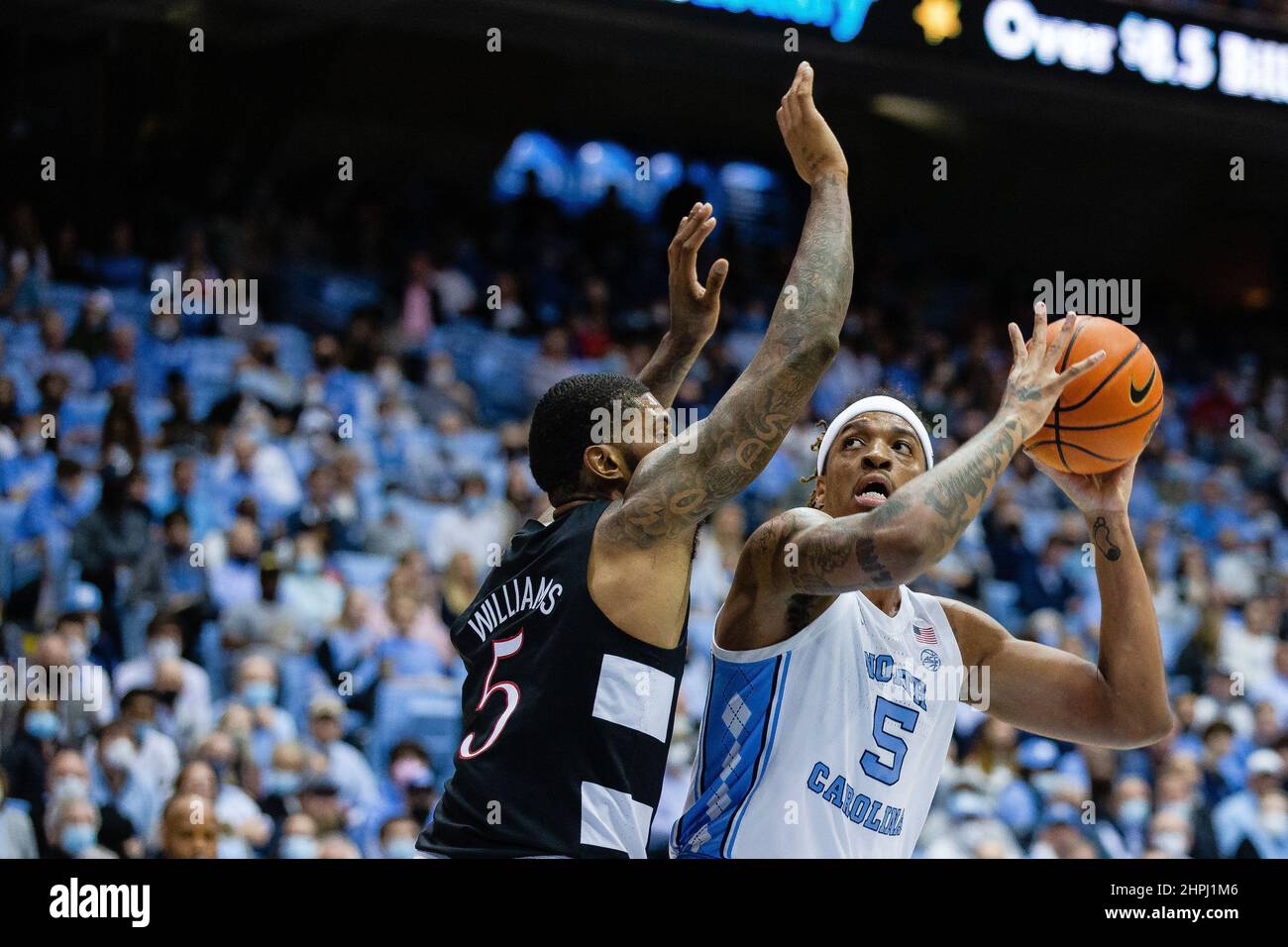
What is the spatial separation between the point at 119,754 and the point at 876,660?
4621 millimetres

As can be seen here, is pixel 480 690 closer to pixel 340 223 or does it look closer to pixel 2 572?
pixel 2 572

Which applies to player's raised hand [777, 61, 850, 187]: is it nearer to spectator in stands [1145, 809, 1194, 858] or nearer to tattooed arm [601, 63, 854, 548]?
tattooed arm [601, 63, 854, 548]

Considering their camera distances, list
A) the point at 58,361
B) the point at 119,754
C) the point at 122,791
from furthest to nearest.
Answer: the point at 58,361 → the point at 119,754 → the point at 122,791

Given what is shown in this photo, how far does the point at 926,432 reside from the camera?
405cm

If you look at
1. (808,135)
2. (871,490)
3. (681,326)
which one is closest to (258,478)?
(681,326)

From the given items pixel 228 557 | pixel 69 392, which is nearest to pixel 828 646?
pixel 228 557

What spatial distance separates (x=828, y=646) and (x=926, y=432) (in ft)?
2.26

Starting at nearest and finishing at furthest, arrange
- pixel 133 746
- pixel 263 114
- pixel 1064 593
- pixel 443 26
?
pixel 133 746, pixel 1064 593, pixel 443 26, pixel 263 114

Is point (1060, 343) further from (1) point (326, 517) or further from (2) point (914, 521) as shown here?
(1) point (326, 517)

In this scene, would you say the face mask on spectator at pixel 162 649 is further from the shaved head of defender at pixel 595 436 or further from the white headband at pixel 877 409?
the shaved head of defender at pixel 595 436

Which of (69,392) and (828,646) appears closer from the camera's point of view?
(828,646)

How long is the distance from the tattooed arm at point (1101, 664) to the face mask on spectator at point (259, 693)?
468cm

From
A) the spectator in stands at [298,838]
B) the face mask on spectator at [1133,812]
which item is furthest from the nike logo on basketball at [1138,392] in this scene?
the face mask on spectator at [1133,812]

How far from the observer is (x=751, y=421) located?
Answer: 125 inches
